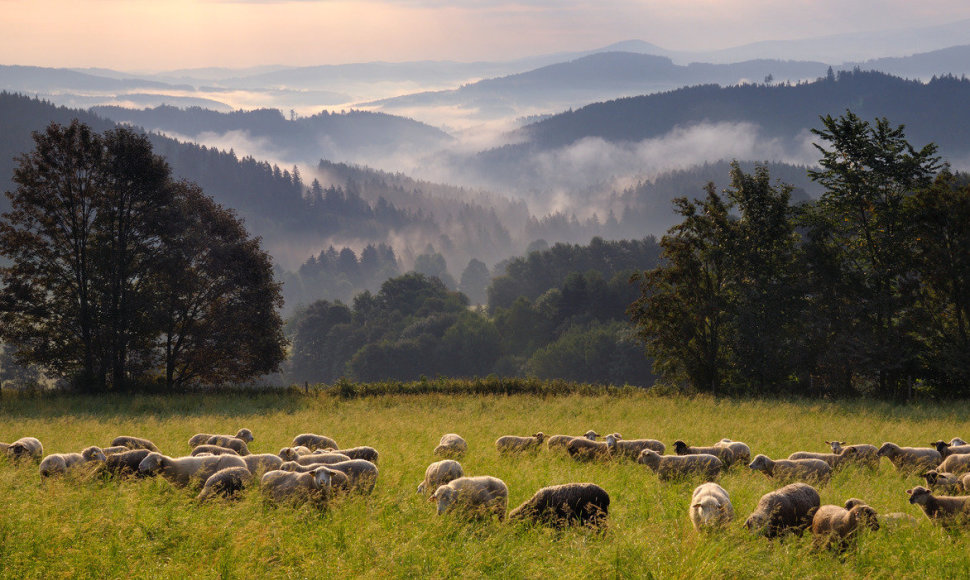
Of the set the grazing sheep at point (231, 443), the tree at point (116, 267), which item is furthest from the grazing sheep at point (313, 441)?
the tree at point (116, 267)

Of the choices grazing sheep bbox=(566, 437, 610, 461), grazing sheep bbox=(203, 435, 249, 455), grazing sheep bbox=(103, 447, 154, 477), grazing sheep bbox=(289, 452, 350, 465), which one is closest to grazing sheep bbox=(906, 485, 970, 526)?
grazing sheep bbox=(566, 437, 610, 461)

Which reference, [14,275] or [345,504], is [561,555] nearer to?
[345,504]

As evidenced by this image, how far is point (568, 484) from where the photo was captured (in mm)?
11188

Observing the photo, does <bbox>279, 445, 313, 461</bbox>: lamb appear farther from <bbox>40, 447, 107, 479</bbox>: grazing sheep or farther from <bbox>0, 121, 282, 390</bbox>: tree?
<bbox>0, 121, 282, 390</bbox>: tree

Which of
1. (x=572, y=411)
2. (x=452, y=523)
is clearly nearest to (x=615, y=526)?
(x=452, y=523)

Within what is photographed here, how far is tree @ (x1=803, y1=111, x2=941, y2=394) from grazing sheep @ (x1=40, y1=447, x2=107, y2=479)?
3630 centimetres

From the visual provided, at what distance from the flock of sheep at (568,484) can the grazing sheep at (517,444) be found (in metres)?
0.03

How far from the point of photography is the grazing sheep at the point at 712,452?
15.6 m

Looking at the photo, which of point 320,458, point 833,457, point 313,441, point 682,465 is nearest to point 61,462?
point 320,458

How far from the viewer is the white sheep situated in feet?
32.8

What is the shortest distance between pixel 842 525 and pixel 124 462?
12.8 metres

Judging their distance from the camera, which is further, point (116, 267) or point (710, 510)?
point (116, 267)

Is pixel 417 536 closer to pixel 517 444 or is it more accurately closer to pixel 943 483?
pixel 517 444

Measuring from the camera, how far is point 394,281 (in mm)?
136125
